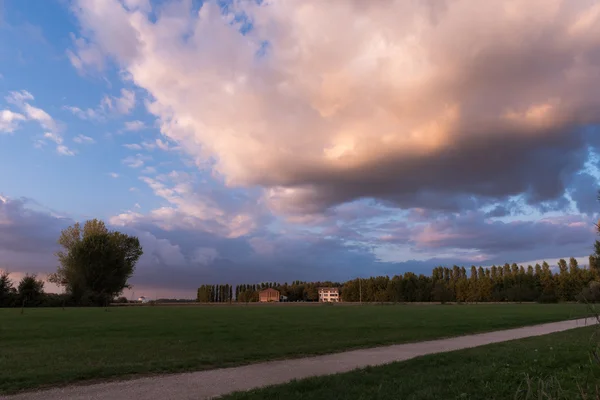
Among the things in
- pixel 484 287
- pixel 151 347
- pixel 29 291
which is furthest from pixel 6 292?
pixel 484 287

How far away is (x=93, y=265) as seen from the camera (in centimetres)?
8306

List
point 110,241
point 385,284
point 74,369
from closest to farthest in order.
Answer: point 74,369 → point 110,241 → point 385,284

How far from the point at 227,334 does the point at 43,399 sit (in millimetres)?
14040

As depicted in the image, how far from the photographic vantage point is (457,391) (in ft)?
30.2

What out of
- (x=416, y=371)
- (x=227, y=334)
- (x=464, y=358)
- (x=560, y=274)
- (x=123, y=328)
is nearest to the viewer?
(x=416, y=371)

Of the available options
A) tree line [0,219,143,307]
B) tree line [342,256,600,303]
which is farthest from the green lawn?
tree line [342,256,600,303]

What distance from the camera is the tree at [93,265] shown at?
3182 inches

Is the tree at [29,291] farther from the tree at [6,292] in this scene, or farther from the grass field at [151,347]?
the grass field at [151,347]

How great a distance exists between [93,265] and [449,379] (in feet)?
277

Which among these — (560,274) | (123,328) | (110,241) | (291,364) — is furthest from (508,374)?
(560,274)

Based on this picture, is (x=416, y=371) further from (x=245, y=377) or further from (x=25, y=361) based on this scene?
(x=25, y=361)

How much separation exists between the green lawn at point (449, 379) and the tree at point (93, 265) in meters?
78.6

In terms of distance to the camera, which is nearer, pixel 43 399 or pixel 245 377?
pixel 43 399

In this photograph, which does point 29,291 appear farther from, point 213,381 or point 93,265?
point 213,381
